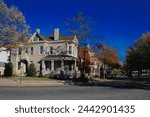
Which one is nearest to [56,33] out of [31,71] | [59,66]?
[59,66]

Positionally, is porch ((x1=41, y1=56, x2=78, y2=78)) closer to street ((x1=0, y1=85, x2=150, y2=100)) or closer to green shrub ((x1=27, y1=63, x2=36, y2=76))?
green shrub ((x1=27, y1=63, x2=36, y2=76))

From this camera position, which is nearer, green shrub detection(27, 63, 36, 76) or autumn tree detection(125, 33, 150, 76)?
green shrub detection(27, 63, 36, 76)

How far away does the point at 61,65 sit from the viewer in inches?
2269

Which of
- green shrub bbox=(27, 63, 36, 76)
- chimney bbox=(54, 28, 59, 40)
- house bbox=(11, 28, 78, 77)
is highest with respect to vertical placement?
chimney bbox=(54, 28, 59, 40)

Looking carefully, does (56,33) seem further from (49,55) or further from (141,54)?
(141,54)

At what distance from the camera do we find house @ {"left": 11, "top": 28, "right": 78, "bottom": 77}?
57406mm

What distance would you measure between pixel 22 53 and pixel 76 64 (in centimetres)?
1105

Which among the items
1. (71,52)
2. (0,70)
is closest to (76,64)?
(71,52)

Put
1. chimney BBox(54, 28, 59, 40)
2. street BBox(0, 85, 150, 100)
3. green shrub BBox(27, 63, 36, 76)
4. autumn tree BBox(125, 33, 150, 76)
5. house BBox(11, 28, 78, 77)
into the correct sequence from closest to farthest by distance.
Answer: street BBox(0, 85, 150, 100), green shrub BBox(27, 63, 36, 76), house BBox(11, 28, 78, 77), chimney BBox(54, 28, 59, 40), autumn tree BBox(125, 33, 150, 76)

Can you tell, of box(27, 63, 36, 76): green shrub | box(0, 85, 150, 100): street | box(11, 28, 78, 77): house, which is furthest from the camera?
box(11, 28, 78, 77): house

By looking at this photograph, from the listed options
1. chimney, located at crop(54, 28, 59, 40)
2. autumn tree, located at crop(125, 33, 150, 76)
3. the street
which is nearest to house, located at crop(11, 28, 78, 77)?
chimney, located at crop(54, 28, 59, 40)

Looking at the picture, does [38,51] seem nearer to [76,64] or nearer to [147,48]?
[76,64]

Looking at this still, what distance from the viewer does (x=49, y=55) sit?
59.2 metres

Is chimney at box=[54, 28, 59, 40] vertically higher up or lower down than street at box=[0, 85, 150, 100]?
higher up
